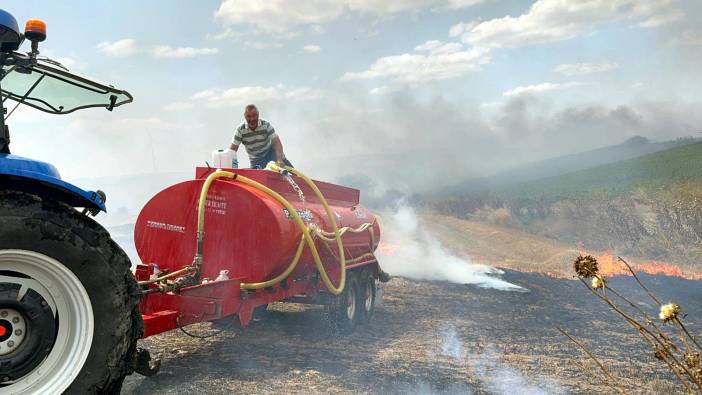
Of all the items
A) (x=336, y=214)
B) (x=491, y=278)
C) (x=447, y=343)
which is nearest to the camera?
(x=447, y=343)

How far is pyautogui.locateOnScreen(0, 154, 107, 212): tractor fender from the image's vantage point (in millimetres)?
2844

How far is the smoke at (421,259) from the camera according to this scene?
1428 centimetres

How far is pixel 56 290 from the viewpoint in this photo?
9.40 feet

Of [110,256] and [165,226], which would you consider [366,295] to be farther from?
[110,256]

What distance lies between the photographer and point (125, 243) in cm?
1355

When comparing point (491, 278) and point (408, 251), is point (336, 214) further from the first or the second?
point (408, 251)

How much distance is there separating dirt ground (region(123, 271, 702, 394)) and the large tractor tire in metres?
1.89

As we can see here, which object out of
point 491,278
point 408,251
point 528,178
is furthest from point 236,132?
point 528,178

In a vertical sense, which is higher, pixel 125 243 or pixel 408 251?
pixel 125 243

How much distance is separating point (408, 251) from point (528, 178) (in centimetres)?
2694

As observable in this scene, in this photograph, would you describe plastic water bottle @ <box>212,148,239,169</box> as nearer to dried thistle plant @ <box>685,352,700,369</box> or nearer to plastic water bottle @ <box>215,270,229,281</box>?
plastic water bottle @ <box>215,270,229,281</box>

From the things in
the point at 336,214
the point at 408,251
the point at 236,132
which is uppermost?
the point at 236,132

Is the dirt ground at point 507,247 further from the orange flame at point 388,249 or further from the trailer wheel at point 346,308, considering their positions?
the trailer wheel at point 346,308

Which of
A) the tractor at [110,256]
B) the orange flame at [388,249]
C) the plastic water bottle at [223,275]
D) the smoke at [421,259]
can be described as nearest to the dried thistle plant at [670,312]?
the tractor at [110,256]
